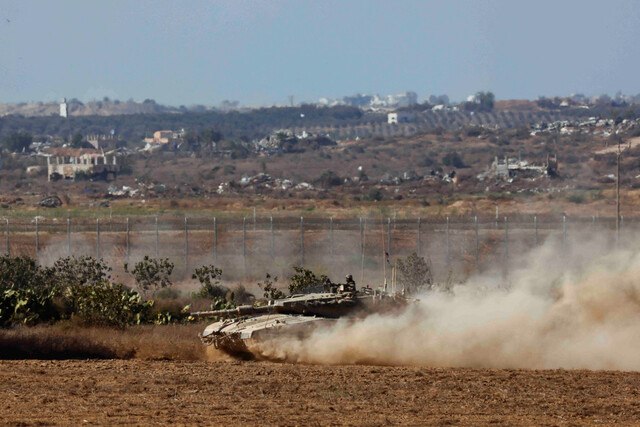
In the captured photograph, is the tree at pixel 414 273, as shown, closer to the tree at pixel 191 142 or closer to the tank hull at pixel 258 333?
the tank hull at pixel 258 333

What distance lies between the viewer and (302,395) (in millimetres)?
18641

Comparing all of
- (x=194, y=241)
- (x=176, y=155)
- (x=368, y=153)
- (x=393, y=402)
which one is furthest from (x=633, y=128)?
(x=393, y=402)

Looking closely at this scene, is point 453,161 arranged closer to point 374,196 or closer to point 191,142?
point 374,196

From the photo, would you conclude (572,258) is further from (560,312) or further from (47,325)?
(47,325)

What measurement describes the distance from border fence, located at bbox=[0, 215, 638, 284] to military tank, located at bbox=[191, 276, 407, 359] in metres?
15.7

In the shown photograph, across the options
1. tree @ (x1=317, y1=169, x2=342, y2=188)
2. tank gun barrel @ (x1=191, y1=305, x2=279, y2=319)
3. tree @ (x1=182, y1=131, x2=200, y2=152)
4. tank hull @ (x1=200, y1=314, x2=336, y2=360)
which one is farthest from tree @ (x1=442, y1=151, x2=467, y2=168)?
tank hull @ (x1=200, y1=314, x2=336, y2=360)

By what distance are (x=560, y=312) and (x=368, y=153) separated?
406ft

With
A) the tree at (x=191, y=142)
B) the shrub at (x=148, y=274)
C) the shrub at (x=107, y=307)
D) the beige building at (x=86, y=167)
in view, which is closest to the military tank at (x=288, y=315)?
the shrub at (x=107, y=307)

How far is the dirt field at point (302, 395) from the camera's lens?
54.0 feet

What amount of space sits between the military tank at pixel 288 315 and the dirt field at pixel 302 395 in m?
1.11

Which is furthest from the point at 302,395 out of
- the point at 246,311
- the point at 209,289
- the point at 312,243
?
the point at 312,243

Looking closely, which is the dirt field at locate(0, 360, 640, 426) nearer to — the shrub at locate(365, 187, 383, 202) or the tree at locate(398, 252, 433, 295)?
the tree at locate(398, 252, 433, 295)

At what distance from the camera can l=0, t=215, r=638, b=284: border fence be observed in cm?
4400

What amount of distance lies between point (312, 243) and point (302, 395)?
33.6 metres
